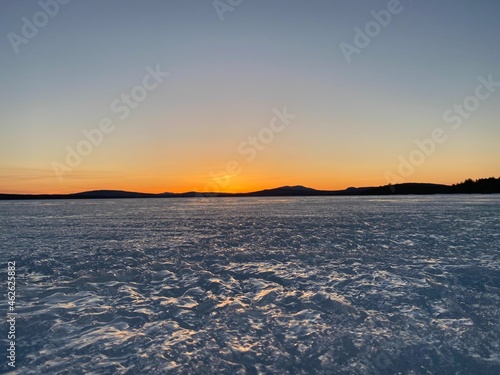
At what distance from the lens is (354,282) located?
448 inches

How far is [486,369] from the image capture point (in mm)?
5777

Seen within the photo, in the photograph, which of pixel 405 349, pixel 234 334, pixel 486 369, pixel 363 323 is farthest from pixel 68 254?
pixel 486 369

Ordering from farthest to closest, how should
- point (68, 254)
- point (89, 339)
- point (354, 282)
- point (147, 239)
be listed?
point (147, 239) → point (68, 254) → point (354, 282) → point (89, 339)

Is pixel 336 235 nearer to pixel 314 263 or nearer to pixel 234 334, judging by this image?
pixel 314 263

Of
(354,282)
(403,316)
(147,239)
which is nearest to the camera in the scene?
(403,316)

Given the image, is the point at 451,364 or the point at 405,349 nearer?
the point at 451,364

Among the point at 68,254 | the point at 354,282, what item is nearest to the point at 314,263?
the point at 354,282

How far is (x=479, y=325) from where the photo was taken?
→ 25.1 ft

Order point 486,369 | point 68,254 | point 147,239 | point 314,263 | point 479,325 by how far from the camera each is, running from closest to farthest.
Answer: point 486,369 → point 479,325 → point 314,263 → point 68,254 → point 147,239

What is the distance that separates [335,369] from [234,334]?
2.22 m

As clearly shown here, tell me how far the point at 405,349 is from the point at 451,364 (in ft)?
2.49

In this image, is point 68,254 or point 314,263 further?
point 68,254

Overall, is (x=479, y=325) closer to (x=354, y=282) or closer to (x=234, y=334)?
(x=354, y=282)

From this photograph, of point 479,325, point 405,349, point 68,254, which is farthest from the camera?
point 68,254
